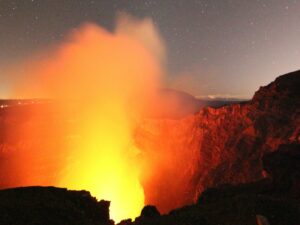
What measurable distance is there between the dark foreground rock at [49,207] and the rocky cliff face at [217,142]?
18027 mm

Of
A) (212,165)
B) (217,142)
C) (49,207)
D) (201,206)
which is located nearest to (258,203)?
(201,206)

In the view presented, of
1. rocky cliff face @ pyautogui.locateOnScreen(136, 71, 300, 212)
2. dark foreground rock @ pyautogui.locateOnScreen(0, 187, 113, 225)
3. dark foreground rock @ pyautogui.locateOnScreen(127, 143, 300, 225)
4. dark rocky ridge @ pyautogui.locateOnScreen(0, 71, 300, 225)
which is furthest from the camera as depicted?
rocky cliff face @ pyautogui.locateOnScreen(136, 71, 300, 212)

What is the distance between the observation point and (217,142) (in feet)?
144

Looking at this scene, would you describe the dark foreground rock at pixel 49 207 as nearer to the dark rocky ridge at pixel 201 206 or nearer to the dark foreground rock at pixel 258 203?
the dark rocky ridge at pixel 201 206

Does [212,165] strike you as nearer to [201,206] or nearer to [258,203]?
[201,206]

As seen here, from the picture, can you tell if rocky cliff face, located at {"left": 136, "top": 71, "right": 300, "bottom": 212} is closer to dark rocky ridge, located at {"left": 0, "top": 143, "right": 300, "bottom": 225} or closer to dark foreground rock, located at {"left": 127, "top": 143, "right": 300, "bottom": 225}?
dark foreground rock, located at {"left": 127, "top": 143, "right": 300, "bottom": 225}

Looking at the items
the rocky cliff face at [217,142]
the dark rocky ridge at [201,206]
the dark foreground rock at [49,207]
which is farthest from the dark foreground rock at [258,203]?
the rocky cliff face at [217,142]

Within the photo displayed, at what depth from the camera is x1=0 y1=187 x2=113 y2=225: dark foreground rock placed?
15148mm

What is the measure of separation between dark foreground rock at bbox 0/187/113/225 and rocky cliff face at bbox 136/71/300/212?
18027 mm

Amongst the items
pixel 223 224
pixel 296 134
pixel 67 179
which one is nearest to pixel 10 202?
pixel 223 224

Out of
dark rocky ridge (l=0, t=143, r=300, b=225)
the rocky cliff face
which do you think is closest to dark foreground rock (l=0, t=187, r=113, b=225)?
dark rocky ridge (l=0, t=143, r=300, b=225)

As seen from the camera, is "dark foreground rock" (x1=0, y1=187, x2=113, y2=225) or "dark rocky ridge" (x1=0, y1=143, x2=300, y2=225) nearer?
"dark rocky ridge" (x1=0, y1=143, x2=300, y2=225)

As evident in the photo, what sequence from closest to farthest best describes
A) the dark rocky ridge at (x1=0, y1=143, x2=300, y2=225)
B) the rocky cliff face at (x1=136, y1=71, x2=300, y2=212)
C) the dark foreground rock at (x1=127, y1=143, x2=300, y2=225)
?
the dark foreground rock at (x1=127, y1=143, x2=300, y2=225) → the dark rocky ridge at (x1=0, y1=143, x2=300, y2=225) → the rocky cliff face at (x1=136, y1=71, x2=300, y2=212)

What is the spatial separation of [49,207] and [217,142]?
1213 inches
